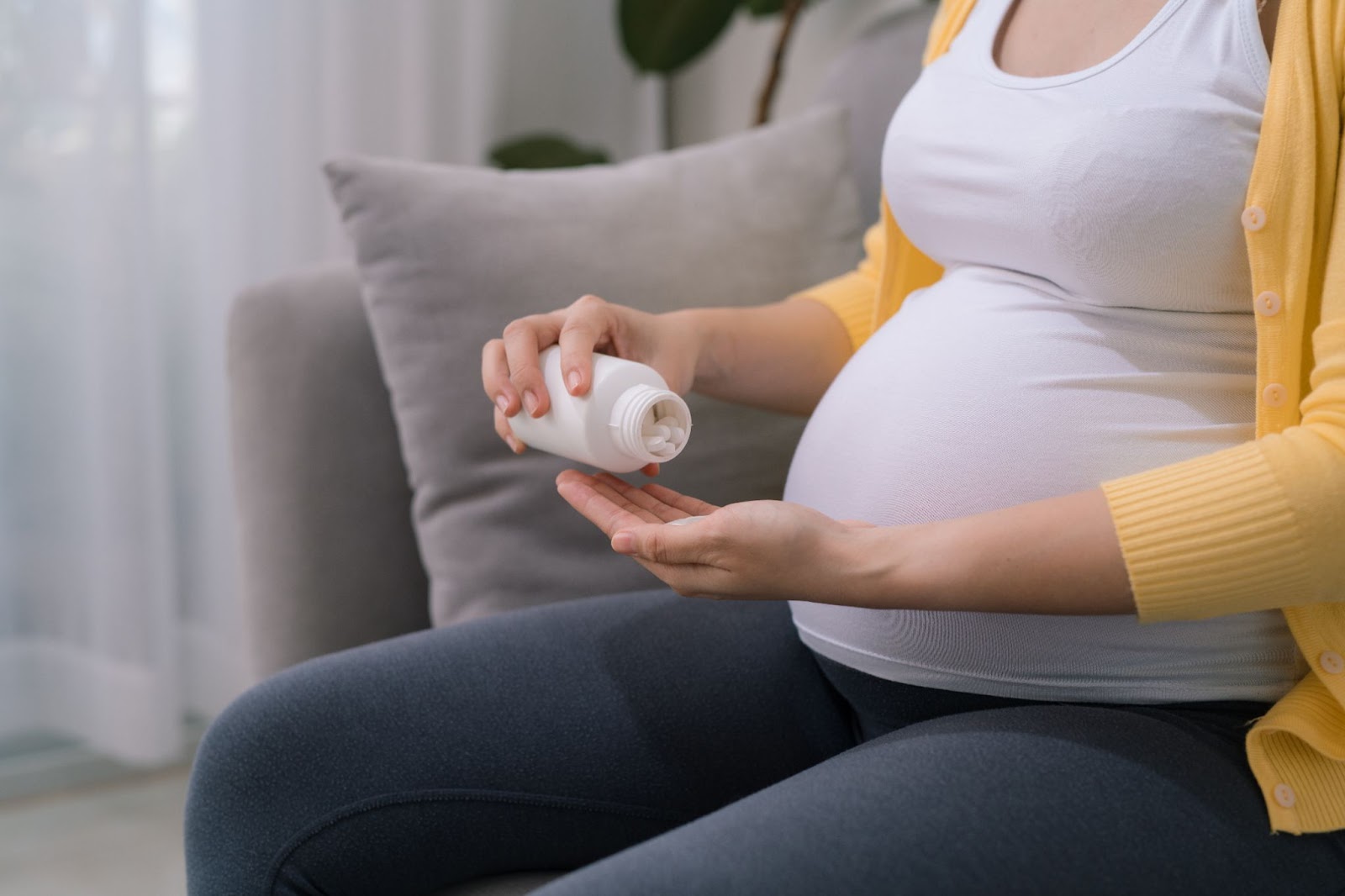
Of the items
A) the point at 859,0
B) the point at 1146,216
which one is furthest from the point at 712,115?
the point at 1146,216

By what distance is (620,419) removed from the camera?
26.8 inches

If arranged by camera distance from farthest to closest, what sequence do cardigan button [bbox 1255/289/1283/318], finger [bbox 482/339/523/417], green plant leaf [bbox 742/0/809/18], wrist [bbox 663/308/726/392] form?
1. green plant leaf [bbox 742/0/809/18]
2. wrist [bbox 663/308/726/392]
3. finger [bbox 482/339/523/417]
4. cardigan button [bbox 1255/289/1283/318]

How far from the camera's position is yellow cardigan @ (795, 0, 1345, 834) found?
577mm

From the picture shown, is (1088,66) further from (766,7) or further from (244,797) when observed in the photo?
(766,7)

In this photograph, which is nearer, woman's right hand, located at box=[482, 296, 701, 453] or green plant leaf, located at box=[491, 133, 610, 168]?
woman's right hand, located at box=[482, 296, 701, 453]

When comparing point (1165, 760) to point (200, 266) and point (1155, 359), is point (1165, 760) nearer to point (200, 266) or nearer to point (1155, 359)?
point (1155, 359)

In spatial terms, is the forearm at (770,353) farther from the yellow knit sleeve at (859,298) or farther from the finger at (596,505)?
the finger at (596,505)

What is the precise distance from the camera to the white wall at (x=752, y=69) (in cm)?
200

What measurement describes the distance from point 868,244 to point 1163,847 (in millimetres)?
562

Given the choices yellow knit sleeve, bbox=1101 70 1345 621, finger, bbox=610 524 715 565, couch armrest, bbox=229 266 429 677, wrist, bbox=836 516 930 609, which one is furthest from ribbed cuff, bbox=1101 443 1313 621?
couch armrest, bbox=229 266 429 677

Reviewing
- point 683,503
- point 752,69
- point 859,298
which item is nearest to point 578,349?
point 683,503

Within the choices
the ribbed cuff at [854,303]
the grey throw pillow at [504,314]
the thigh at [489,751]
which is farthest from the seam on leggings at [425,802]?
the ribbed cuff at [854,303]

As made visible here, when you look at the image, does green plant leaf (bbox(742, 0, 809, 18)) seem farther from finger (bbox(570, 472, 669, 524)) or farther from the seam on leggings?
the seam on leggings

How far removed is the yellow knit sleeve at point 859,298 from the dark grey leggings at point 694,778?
0.25 meters
